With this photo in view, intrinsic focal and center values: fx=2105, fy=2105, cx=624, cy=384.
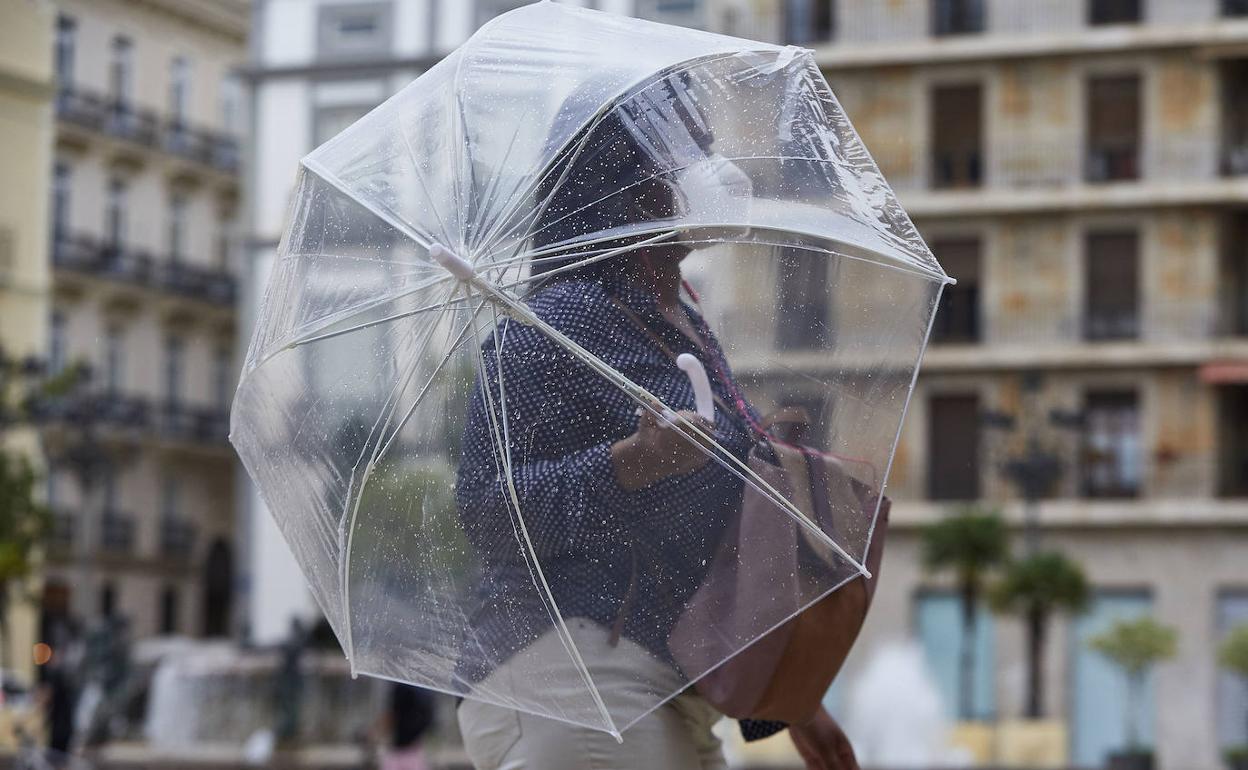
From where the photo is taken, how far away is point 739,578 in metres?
3.29

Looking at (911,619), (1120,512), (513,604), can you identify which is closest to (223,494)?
(911,619)

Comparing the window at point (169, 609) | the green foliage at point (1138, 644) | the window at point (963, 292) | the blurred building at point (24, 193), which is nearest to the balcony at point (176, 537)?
the window at point (169, 609)

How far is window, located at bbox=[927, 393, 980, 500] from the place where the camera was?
34.8 meters

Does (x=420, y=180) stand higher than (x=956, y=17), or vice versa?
(x=956, y=17)

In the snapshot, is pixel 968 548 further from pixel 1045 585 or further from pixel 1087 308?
pixel 1087 308

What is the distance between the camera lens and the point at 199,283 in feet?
157

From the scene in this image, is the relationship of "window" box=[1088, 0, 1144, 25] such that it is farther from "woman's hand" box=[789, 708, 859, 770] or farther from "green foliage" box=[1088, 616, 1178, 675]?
"woman's hand" box=[789, 708, 859, 770]

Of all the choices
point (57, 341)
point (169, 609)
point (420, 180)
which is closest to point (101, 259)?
point (57, 341)

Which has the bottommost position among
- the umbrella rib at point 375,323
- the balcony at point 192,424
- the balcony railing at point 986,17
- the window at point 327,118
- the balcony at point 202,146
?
the balcony at point 192,424

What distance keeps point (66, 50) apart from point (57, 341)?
19.9 ft

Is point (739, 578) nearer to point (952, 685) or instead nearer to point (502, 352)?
point (502, 352)

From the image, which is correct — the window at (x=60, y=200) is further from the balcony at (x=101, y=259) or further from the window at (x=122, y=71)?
the window at (x=122, y=71)

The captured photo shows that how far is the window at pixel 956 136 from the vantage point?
3534 cm

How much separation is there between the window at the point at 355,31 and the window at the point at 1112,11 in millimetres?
11709
